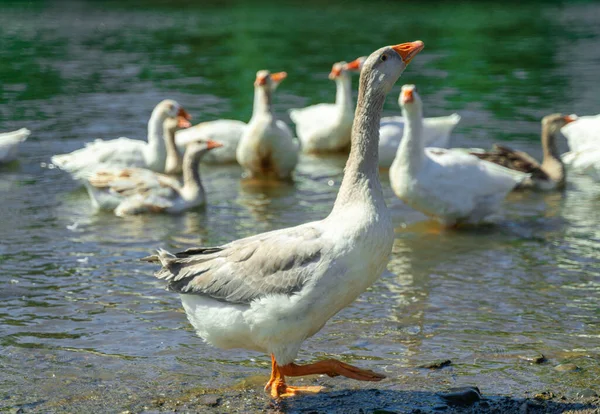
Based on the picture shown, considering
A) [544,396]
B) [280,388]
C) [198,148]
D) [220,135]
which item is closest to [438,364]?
[544,396]

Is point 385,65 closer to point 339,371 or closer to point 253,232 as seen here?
point 339,371

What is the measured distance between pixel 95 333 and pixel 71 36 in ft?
91.6

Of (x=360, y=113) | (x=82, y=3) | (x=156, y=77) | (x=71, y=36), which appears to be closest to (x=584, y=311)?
(x=360, y=113)

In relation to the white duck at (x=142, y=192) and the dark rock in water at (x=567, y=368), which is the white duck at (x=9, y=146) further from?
the dark rock in water at (x=567, y=368)

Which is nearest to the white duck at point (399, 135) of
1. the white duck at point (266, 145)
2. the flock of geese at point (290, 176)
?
the flock of geese at point (290, 176)

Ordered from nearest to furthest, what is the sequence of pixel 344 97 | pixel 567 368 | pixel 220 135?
1. pixel 567 368
2. pixel 220 135
3. pixel 344 97

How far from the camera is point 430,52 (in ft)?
92.0

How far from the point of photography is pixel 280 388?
6.16m

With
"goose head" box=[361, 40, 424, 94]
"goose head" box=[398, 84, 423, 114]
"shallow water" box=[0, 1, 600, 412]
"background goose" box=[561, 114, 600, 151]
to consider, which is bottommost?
"shallow water" box=[0, 1, 600, 412]

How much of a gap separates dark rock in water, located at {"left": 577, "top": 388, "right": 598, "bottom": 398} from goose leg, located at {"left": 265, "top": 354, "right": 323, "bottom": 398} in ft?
5.90

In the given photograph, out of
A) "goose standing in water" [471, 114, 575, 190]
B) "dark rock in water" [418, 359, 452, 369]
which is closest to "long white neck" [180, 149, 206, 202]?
"goose standing in water" [471, 114, 575, 190]

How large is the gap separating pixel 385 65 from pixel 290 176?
25.9 ft

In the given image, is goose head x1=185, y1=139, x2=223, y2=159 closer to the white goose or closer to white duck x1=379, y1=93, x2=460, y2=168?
the white goose

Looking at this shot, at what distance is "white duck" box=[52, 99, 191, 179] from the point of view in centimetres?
1321
